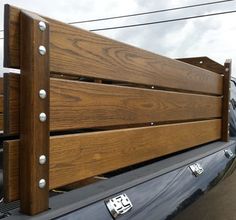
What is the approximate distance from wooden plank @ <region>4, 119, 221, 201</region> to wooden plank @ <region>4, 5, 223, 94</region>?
212mm

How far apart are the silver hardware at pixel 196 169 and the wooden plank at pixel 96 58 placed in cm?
43

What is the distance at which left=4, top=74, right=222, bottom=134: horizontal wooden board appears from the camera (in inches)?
39.1

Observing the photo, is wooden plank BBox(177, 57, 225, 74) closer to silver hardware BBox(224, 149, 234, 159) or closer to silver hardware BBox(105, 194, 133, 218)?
silver hardware BBox(224, 149, 234, 159)

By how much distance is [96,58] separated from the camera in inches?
51.1

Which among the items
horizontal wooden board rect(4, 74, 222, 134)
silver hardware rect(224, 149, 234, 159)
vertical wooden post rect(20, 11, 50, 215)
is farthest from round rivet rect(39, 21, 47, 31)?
silver hardware rect(224, 149, 234, 159)

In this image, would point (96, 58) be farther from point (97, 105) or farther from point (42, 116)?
point (42, 116)

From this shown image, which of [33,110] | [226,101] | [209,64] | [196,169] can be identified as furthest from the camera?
[209,64]

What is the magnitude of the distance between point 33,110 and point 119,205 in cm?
45

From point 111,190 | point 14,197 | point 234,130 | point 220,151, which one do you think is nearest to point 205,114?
point 220,151

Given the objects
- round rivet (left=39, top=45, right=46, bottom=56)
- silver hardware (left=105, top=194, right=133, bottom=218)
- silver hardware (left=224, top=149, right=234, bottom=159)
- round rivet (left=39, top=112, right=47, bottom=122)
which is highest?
round rivet (left=39, top=45, right=46, bottom=56)

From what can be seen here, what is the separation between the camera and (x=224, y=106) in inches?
116

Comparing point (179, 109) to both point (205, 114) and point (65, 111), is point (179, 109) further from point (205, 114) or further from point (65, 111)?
point (65, 111)

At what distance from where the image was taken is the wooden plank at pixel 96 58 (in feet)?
3.24

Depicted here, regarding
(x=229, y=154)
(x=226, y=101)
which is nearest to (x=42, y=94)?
(x=229, y=154)
